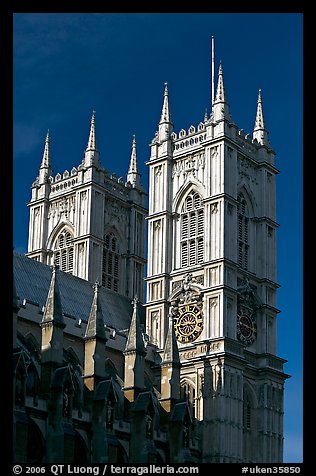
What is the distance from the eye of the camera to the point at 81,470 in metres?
31.1

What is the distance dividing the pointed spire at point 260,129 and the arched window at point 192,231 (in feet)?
24.7

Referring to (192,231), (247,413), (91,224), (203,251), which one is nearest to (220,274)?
(203,251)

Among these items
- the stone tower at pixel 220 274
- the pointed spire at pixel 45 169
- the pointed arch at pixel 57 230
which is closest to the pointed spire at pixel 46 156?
the pointed spire at pixel 45 169

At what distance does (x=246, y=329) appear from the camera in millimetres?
70625

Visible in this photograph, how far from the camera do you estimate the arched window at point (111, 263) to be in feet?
261

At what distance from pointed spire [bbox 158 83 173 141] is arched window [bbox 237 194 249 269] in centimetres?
766

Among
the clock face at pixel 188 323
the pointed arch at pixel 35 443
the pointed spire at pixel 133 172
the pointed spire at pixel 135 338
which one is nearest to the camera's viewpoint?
the pointed arch at pixel 35 443

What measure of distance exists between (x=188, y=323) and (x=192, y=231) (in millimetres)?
7007

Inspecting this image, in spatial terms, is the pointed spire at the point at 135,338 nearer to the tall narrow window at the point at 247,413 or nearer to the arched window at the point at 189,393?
the arched window at the point at 189,393

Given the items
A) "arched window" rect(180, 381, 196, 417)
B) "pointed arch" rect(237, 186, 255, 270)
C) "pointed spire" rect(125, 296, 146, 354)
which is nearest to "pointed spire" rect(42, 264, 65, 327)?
"pointed spire" rect(125, 296, 146, 354)

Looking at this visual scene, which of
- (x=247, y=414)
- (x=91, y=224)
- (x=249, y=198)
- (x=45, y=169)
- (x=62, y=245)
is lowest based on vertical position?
(x=247, y=414)

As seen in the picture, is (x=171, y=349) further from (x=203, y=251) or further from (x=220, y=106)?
(x=220, y=106)

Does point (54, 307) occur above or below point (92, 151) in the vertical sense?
below
